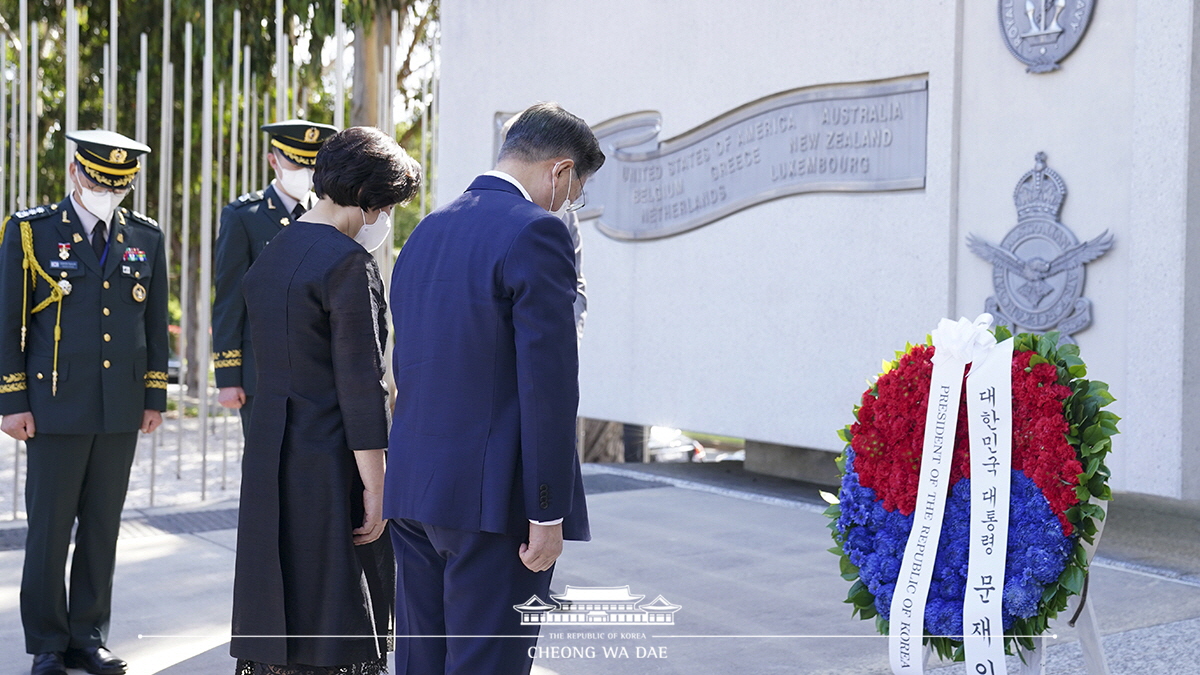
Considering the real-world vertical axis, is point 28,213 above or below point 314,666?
above

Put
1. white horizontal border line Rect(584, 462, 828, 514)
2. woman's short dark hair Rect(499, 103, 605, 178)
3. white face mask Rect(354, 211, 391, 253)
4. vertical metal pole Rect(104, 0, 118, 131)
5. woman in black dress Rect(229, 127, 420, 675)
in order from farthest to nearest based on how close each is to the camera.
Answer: white horizontal border line Rect(584, 462, 828, 514), vertical metal pole Rect(104, 0, 118, 131), white face mask Rect(354, 211, 391, 253), woman in black dress Rect(229, 127, 420, 675), woman's short dark hair Rect(499, 103, 605, 178)

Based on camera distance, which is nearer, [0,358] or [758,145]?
[0,358]

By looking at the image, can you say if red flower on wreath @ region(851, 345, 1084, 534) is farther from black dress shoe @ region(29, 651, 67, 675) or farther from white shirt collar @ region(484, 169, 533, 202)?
black dress shoe @ region(29, 651, 67, 675)

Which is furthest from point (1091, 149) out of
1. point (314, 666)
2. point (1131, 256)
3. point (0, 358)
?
point (0, 358)

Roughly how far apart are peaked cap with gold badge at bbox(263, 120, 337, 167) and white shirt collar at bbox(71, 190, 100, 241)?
0.84 m

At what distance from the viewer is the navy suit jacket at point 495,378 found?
233 cm

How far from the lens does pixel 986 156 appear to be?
5969 mm

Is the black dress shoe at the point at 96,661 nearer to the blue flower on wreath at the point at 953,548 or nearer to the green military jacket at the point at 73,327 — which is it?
the green military jacket at the point at 73,327

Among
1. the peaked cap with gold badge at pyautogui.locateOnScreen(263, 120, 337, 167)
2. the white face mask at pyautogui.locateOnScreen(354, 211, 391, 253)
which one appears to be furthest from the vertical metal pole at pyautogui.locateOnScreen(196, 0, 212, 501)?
the white face mask at pyautogui.locateOnScreen(354, 211, 391, 253)

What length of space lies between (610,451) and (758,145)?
14.7 ft

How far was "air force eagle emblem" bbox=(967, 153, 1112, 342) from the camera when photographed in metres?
5.52

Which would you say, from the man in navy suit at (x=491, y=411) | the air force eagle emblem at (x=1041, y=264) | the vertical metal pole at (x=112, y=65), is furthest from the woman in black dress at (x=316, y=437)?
the vertical metal pole at (x=112, y=65)

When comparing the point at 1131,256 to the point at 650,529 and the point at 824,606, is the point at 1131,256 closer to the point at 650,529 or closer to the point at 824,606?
the point at 824,606

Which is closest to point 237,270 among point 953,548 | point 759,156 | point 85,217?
point 85,217
